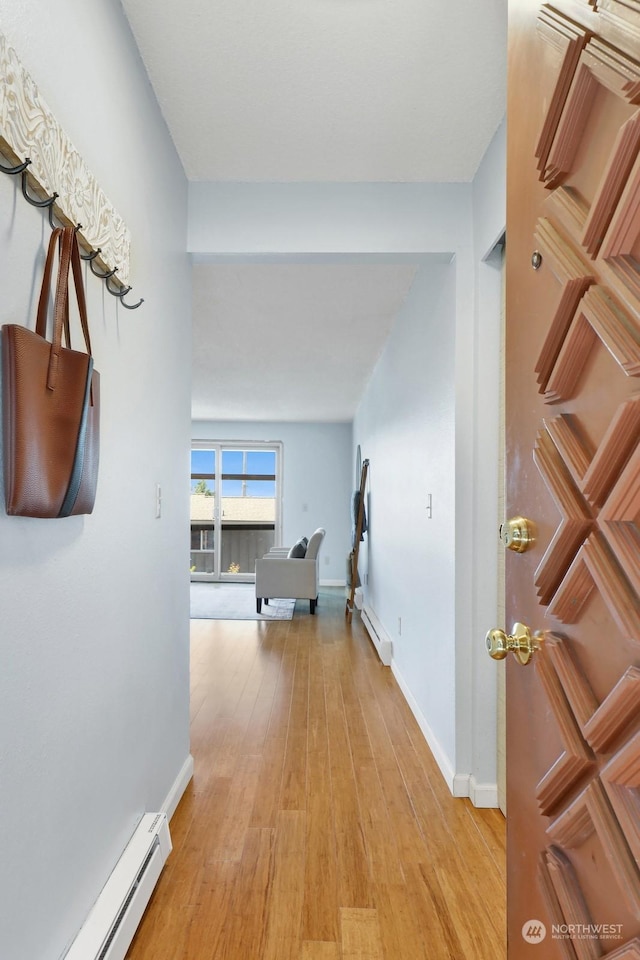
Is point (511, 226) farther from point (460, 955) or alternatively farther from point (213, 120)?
point (460, 955)

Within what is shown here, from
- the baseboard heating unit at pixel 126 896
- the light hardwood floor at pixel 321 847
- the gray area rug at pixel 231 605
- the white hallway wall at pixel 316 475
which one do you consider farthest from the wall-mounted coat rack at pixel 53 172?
the white hallway wall at pixel 316 475

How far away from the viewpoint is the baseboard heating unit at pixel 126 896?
1.27 meters

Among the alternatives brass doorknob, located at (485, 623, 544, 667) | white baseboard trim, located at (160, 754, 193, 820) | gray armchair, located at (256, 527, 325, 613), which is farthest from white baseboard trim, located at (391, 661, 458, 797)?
gray armchair, located at (256, 527, 325, 613)

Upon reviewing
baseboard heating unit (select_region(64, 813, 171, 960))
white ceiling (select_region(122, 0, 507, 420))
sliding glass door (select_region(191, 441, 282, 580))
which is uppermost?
white ceiling (select_region(122, 0, 507, 420))

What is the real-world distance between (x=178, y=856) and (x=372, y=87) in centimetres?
256

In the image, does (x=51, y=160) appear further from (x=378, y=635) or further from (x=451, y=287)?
(x=378, y=635)

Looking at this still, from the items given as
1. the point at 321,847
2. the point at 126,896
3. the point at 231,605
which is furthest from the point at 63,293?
the point at 231,605

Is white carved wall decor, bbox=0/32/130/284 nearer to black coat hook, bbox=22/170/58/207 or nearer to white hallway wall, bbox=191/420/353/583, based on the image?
black coat hook, bbox=22/170/58/207

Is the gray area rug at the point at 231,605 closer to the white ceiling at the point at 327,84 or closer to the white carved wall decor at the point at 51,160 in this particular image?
the white ceiling at the point at 327,84

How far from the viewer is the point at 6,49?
3.08 feet

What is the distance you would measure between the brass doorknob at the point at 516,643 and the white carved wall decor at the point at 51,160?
1121 mm

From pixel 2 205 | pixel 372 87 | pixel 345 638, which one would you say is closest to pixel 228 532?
pixel 345 638

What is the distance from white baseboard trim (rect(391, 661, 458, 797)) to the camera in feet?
7.68

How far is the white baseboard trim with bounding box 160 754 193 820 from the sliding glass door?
6.60 m
